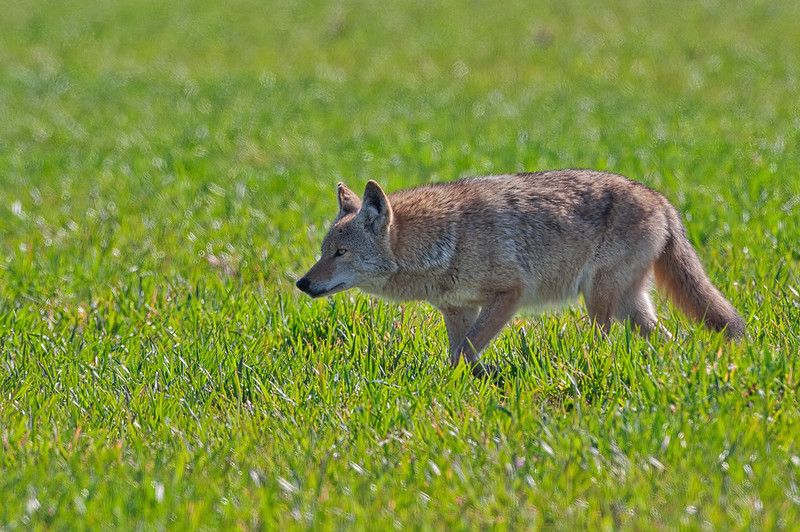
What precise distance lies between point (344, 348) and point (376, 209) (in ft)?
2.77

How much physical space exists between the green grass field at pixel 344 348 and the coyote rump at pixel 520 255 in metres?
0.23

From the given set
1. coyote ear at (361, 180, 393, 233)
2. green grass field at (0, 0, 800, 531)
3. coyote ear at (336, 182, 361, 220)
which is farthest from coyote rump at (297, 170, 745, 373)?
green grass field at (0, 0, 800, 531)

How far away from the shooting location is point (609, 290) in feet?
17.4

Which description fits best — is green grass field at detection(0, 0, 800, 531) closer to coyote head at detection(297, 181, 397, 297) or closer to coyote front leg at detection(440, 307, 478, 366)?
coyote front leg at detection(440, 307, 478, 366)

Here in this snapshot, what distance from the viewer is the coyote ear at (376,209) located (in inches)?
209

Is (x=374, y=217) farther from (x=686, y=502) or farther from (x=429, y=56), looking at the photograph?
(x=429, y=56)

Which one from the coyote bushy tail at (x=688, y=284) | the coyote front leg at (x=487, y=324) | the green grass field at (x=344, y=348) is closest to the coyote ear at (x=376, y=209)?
the green grass field at (x=344, y=348)

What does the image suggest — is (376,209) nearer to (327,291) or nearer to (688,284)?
(327,291)

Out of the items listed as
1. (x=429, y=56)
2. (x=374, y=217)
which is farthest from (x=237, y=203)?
(x=429, y=56)

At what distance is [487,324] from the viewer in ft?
16.9

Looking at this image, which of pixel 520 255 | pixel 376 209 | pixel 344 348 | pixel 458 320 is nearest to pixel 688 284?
pixel 520 255

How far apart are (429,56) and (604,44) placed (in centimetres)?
410

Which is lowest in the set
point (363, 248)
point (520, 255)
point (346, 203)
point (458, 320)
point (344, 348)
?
point (458, 320)

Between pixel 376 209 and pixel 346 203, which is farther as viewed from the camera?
pixel 346 203
